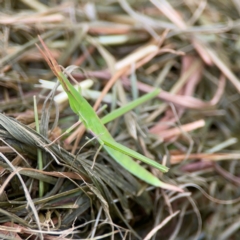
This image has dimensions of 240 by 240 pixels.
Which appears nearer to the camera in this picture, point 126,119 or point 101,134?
point 101,134

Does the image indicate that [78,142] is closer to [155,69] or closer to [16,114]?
[16,114]

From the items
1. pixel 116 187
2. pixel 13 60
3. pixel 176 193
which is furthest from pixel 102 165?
pixel 13 60

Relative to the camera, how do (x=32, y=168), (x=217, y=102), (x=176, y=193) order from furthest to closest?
(x=217, y=102)
(x=176, y=193)
(x=32, y=168)
